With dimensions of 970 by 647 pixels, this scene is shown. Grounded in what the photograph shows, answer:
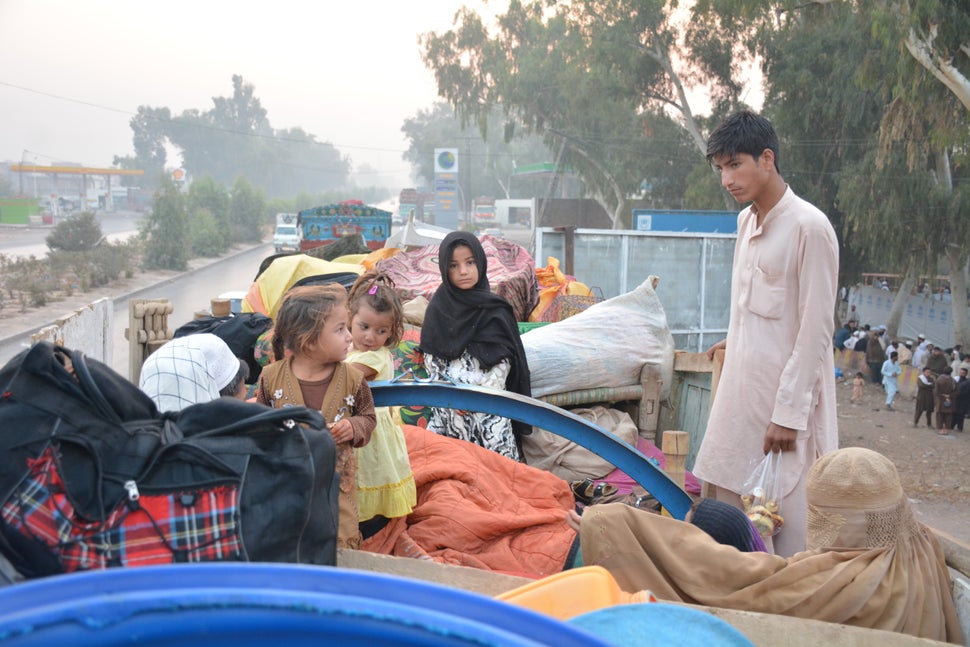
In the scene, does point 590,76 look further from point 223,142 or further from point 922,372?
point 223,142

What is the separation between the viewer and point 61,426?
1.38m

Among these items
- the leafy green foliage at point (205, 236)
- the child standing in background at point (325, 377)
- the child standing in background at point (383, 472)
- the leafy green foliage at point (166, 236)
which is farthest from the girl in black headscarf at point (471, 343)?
the leafy green foliage at point (205, 236)

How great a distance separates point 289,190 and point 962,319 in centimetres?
11498

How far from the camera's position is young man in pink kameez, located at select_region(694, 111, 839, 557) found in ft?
8.62

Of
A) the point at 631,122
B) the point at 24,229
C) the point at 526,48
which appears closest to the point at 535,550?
Answer: the point at 631,122

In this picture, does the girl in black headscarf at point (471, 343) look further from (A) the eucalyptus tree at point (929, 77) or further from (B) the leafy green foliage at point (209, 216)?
(B) the leafy green foliage at point (209, 216)

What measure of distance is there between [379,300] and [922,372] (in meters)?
15.2

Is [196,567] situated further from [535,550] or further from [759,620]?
[535,550]

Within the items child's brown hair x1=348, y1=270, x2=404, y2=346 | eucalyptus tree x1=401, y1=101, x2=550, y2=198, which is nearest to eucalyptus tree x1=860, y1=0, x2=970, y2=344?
child's brown hair x1=348, y1=270, x2=404, y2=346

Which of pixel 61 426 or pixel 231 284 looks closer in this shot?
pixel 61 426

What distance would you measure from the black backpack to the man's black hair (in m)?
1.71

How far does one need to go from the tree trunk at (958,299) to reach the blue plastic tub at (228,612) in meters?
22.1

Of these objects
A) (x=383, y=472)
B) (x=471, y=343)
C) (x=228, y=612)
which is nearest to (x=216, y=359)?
(x=383, y=472)

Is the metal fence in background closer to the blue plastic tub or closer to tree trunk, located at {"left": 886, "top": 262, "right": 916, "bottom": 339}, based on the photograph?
the blue plastic tub
